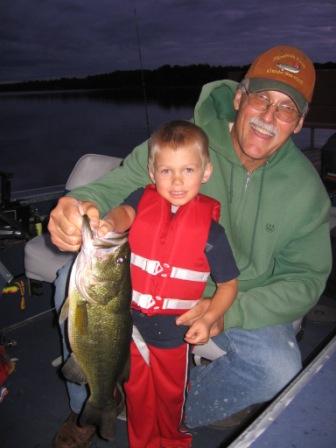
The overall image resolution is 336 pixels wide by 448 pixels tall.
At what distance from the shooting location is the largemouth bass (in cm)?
164

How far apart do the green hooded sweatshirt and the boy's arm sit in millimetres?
253

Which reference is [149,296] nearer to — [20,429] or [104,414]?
[104,414]

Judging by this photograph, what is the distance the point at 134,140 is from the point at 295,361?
30.5m

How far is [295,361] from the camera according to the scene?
2.36 m

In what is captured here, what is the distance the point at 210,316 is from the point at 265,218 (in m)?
0.81

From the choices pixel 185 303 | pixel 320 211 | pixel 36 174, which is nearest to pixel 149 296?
pixel 185 303

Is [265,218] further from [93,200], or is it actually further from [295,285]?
[93,200]

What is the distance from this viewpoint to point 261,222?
101 inches

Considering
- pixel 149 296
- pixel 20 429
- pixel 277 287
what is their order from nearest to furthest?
pixel 149 296, pixel 277 287, pixel 20 429

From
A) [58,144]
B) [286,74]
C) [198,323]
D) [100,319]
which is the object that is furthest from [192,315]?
[58,144]

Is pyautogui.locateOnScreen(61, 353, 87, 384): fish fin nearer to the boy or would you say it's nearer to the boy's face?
the boy

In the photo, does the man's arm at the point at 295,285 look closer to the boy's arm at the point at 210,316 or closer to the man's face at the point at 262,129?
the boy's arm at the point at 210,316

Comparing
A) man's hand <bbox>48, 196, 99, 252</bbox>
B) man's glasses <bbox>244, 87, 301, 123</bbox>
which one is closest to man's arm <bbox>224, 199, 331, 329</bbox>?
man's glasses <bbox>244, 87, 301, 123</bbox>

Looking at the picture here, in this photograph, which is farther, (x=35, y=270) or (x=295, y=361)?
(x=35, y=270)
